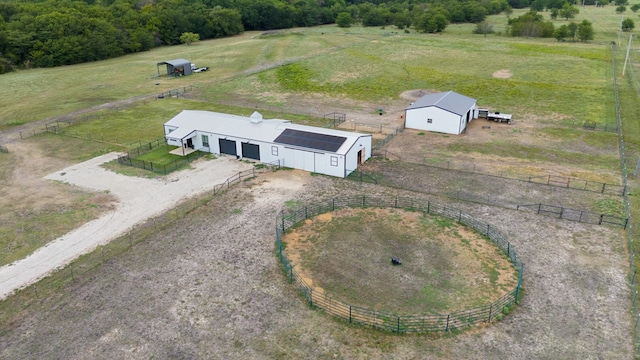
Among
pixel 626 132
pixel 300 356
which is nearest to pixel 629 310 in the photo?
pixel 300 356

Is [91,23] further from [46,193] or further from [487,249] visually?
[487,249]

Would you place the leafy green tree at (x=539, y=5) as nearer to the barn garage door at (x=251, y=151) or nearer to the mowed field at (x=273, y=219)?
the mowed field at (x=273, y=219)

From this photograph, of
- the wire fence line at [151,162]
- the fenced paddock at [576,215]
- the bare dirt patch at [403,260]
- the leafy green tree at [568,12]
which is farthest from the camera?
the leafy green tree at [568,12]

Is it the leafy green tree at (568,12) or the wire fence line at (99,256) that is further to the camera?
the leafy green tree at (568,12)

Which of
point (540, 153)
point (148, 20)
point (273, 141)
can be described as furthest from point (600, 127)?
point (148, 20)

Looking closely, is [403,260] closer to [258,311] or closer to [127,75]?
[258,311]

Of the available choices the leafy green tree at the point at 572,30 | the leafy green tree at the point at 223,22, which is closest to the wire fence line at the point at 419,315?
the leafy green tree at the point at 572,30
